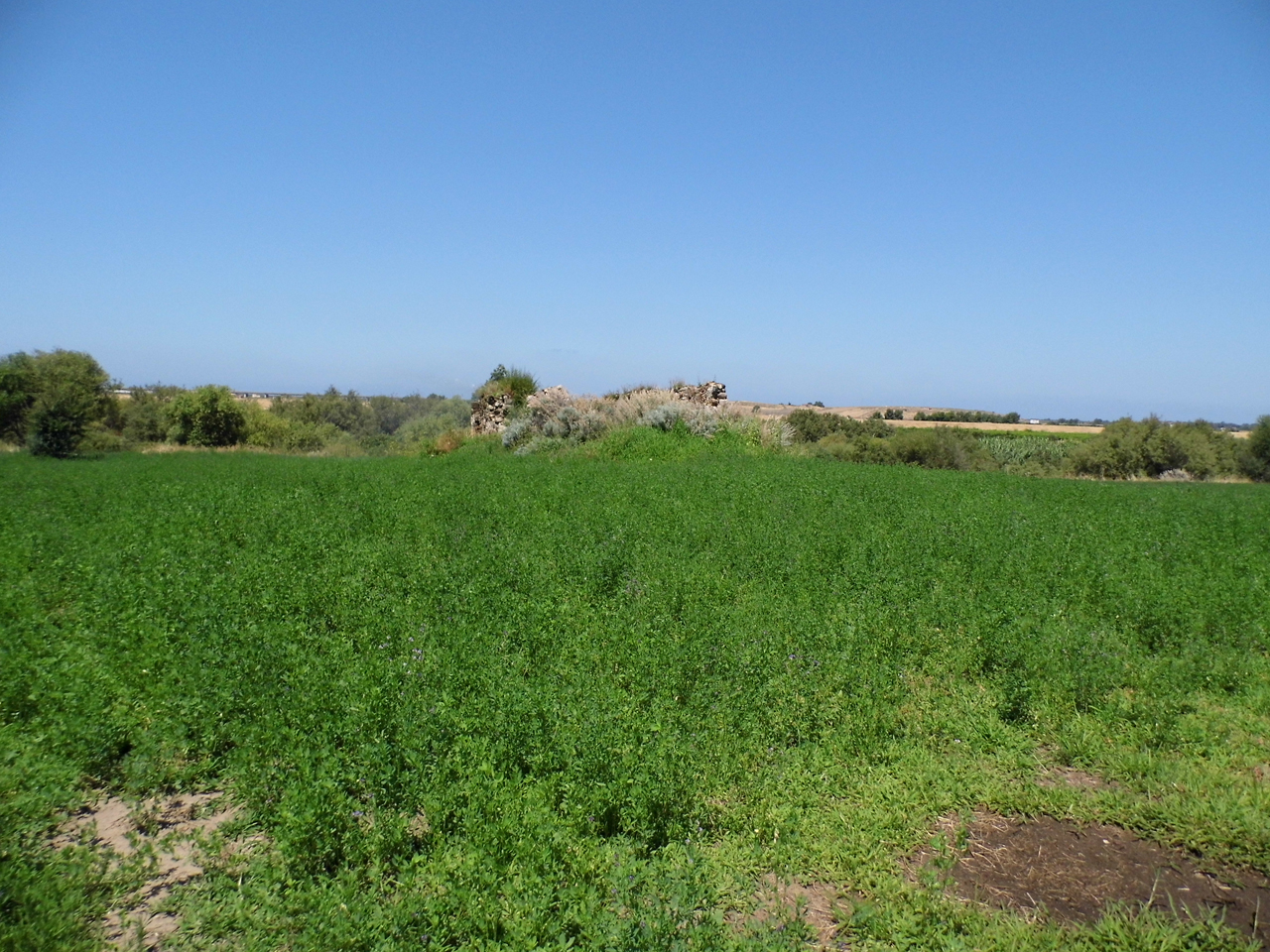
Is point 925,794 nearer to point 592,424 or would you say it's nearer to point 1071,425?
point 592,424

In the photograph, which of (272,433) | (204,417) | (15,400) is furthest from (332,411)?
(15,400)

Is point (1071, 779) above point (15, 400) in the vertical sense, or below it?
below

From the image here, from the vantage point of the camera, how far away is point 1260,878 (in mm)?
3787

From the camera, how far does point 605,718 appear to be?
4.31 meters

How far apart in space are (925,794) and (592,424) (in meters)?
22.4

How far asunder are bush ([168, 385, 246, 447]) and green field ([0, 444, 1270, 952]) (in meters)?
33.9

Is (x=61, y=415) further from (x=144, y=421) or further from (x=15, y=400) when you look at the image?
(x=144, y=421)

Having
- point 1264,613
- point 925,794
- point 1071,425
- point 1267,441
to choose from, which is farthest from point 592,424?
point 1071,425

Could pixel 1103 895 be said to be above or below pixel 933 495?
below

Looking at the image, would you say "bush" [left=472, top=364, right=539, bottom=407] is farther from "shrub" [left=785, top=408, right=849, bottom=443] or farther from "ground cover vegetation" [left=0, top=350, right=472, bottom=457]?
"shrub" [left=785, top=408, right=849, bottom=443]

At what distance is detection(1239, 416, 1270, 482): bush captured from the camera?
36875 millimetres

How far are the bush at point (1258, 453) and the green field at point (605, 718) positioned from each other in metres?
35.9

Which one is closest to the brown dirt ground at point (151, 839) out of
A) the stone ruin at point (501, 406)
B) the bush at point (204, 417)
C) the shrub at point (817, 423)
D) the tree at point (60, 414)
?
the stone ruin at point (501, 406)

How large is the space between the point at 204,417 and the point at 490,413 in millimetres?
18062
